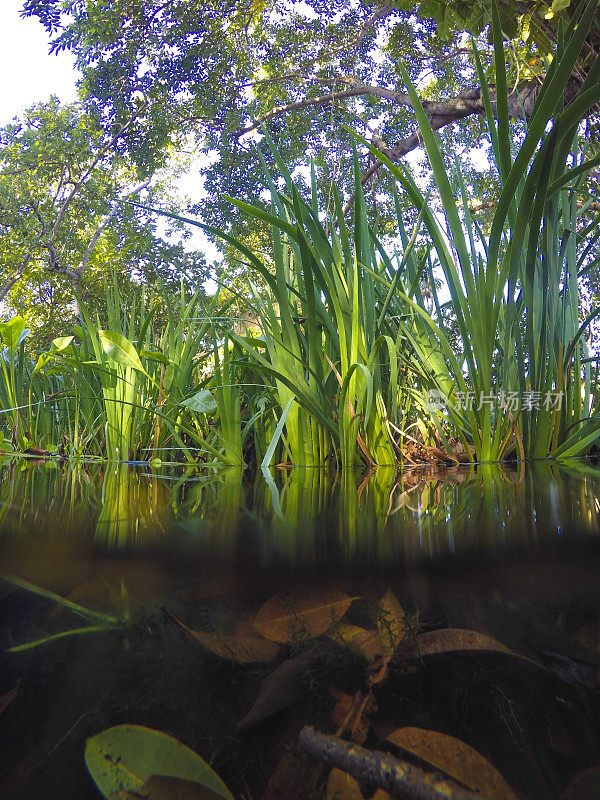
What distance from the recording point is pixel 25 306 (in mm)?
7852

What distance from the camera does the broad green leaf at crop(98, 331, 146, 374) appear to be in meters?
1.13

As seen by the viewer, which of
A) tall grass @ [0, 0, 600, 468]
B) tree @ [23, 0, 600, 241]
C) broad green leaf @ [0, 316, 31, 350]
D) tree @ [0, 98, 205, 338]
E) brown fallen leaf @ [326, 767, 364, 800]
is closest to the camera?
brown fallen leaf @ [326, 767, 364, 800]

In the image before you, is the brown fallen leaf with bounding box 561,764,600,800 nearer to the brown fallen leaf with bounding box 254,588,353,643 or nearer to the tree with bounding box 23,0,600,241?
the brown fallen leaf with bounding box 254,588,353,643

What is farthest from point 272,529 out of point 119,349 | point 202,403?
point 119,349

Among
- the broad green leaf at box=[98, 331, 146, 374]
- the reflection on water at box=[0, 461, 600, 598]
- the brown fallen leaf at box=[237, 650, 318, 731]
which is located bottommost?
the brown fallen leaf at box=[237, 650, 318, 731]

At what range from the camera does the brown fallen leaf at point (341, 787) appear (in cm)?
9

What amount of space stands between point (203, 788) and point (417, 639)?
0.07 meters

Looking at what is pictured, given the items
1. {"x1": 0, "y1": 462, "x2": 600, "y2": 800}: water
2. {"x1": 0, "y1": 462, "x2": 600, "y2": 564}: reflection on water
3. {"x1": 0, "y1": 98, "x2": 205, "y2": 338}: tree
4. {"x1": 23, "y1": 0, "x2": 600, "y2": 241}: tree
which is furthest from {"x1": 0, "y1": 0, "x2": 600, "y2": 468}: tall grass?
{"x1": 0, "y1": 98, "x2": 205, "y2": 338}: tree

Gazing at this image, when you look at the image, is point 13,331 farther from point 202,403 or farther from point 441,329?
point 441,329

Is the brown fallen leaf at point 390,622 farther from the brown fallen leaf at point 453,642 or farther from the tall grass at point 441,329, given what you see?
the tall grass at point 441,329

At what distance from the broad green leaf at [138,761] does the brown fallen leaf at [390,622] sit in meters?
0.06

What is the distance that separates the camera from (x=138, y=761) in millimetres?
100

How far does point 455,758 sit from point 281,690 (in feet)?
0.14

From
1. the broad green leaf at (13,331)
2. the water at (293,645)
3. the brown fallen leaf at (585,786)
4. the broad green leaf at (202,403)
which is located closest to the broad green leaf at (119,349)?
the broad green leaf at (202,403)
